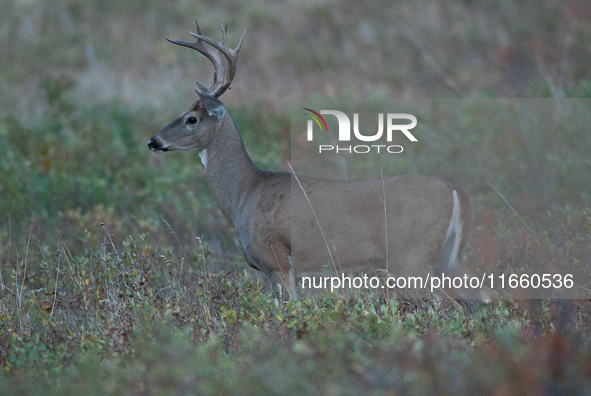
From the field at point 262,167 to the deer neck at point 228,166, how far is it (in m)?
0.66

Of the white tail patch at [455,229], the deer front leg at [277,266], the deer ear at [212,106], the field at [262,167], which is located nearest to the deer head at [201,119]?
the deer ear at [212,106]

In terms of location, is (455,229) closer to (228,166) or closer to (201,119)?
(228,166)

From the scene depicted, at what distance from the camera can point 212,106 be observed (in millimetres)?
5887

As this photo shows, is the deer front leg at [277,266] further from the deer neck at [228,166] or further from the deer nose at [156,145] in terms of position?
the deer nose at [156,145]

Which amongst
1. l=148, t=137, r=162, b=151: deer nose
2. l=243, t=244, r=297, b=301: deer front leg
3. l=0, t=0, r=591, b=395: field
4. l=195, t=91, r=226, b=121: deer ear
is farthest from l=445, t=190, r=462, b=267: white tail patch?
l=148, t=137, r=162, b=151: deer nose

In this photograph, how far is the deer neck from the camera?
20.0ft

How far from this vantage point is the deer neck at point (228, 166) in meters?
6.11

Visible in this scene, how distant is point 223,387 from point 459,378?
107 cm

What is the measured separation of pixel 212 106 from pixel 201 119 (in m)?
0.27

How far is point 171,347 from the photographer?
3359mm

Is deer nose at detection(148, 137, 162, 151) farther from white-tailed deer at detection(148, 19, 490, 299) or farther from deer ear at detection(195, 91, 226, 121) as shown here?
deer ear at detection(195, 91, 226, 121)

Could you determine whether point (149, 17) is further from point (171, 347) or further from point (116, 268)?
point (171, 347)

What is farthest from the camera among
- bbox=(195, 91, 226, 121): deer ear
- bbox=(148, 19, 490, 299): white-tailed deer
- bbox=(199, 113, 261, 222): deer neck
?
bbox=(199, 113, 261, 222): deer neck

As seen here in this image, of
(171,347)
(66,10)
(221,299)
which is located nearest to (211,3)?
(66,10)
